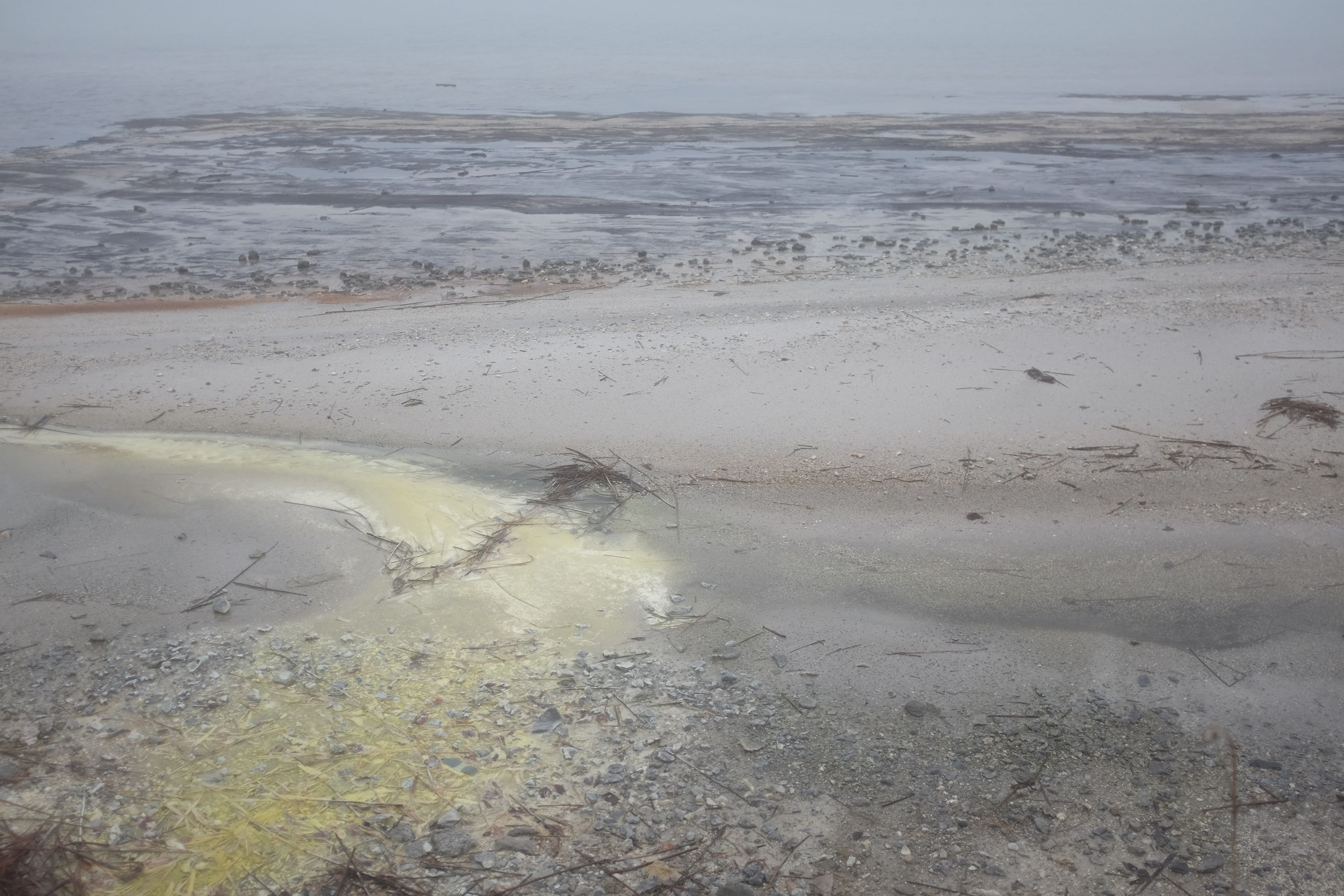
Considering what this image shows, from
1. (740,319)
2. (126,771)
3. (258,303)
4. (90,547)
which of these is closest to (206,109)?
(258,303)

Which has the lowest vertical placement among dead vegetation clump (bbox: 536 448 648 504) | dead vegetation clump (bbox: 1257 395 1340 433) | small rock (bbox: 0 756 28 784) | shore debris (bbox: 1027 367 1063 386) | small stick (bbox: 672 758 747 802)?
small rock (bbox: 0 756 28 784)

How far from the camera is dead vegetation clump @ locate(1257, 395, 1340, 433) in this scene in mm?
7129

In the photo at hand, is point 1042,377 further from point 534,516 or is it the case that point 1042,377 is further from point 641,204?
point 641,204

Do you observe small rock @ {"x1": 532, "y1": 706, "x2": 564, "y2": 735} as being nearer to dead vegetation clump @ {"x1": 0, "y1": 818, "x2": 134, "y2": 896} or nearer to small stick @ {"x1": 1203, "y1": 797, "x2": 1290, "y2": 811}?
dead vegetation clump @ {"x1": 0, "y1": 818, "x2": 134, "y2": 896}

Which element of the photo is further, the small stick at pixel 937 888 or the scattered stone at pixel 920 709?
the scattered stone at pixel 920 709

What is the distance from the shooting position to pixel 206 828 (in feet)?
11.8

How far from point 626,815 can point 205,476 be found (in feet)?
14.6

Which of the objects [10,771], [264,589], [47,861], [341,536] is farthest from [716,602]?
[10,771]

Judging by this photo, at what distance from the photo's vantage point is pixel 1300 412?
730 centimetres

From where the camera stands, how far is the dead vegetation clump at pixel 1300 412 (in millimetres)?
7129

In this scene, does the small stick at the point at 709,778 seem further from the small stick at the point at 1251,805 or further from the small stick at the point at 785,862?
the small stick at the point at 1251,805

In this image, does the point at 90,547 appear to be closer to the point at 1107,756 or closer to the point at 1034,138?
the point at 1107,756

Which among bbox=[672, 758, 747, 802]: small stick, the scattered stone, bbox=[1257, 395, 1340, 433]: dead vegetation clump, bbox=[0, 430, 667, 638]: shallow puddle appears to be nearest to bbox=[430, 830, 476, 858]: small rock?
bbox=[672, 758, 747, 802]: small stick

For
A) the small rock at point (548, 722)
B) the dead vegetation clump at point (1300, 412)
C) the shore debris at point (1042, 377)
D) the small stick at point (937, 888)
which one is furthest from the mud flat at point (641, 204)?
the small stick at point (937, 888)
